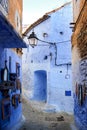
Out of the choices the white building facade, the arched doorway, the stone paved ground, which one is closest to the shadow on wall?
the arched doorway

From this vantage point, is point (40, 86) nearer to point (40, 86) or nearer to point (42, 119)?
point (40, 86)

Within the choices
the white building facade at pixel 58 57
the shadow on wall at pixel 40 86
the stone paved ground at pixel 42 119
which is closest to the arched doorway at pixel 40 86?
the shadow on wall at pixel 40 86

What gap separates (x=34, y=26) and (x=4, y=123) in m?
12.3

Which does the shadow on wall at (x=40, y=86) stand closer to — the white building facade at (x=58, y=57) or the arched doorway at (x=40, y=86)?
the arched doorway at (x=40, y=86)

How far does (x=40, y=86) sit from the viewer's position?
68.4 feet

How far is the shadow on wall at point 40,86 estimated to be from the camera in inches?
808

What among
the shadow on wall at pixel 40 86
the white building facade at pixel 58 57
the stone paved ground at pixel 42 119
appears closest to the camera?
the stone paved ground at pixel 42 119

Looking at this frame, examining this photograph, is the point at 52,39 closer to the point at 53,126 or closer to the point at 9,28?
the point at 53,126

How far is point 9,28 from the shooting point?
21.6 ft

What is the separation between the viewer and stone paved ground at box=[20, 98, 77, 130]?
11.2 meters

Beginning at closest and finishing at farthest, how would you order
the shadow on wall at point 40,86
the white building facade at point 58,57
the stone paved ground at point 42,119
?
the stone paved ground at point 42,119, the white building facade at point 58,57, the shadow on wall at point 40,86

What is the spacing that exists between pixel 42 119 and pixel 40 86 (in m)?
6.54

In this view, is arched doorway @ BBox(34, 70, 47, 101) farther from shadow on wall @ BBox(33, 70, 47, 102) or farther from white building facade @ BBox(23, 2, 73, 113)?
white building facade @ BBox(23, 2, 73, 113)

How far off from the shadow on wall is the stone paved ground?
120 centimetres
